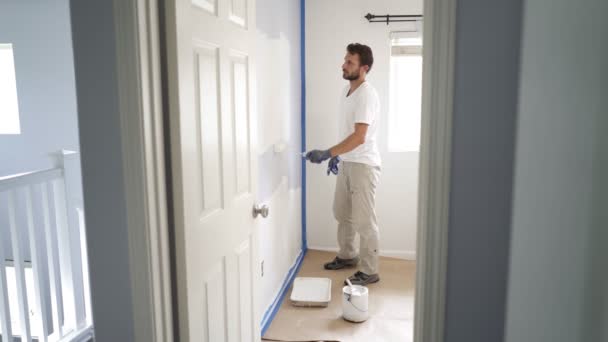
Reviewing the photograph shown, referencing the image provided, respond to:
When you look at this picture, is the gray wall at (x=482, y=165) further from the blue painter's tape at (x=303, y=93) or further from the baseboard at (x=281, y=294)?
the blue painter's tape at (x=303, y=93)

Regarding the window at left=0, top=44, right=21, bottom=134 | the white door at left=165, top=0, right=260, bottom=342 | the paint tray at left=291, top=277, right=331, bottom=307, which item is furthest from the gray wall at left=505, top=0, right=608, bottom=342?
the window at left=0, top=44, right=21, bottom=134

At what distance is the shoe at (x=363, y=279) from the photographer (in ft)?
11.3

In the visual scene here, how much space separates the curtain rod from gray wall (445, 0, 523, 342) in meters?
2.75

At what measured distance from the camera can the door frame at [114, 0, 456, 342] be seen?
46.2 inches

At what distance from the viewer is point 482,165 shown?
1.18 m

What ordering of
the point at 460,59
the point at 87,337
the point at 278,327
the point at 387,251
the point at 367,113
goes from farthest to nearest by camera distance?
the point at 387,251 < the point at 367,113 < the point at 278,327 < the point at 87,337 < the point at 460,59

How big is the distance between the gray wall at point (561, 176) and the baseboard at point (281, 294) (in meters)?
1.89

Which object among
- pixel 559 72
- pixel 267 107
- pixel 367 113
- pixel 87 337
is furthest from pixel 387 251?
pixel 559 72

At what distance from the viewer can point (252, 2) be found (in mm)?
1949

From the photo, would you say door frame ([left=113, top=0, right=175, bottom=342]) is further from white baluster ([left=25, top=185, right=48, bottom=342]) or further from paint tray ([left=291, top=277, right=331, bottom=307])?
paint tray ([left=291, top=277, right=331, bottom=307])

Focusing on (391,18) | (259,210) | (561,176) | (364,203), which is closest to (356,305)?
(364,203)

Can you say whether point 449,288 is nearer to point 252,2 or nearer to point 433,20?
point 433,20

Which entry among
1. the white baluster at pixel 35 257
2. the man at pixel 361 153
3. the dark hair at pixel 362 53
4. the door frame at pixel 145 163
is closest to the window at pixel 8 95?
the white baluster at pixel 35 257

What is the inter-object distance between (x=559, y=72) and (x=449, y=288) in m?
0.64
